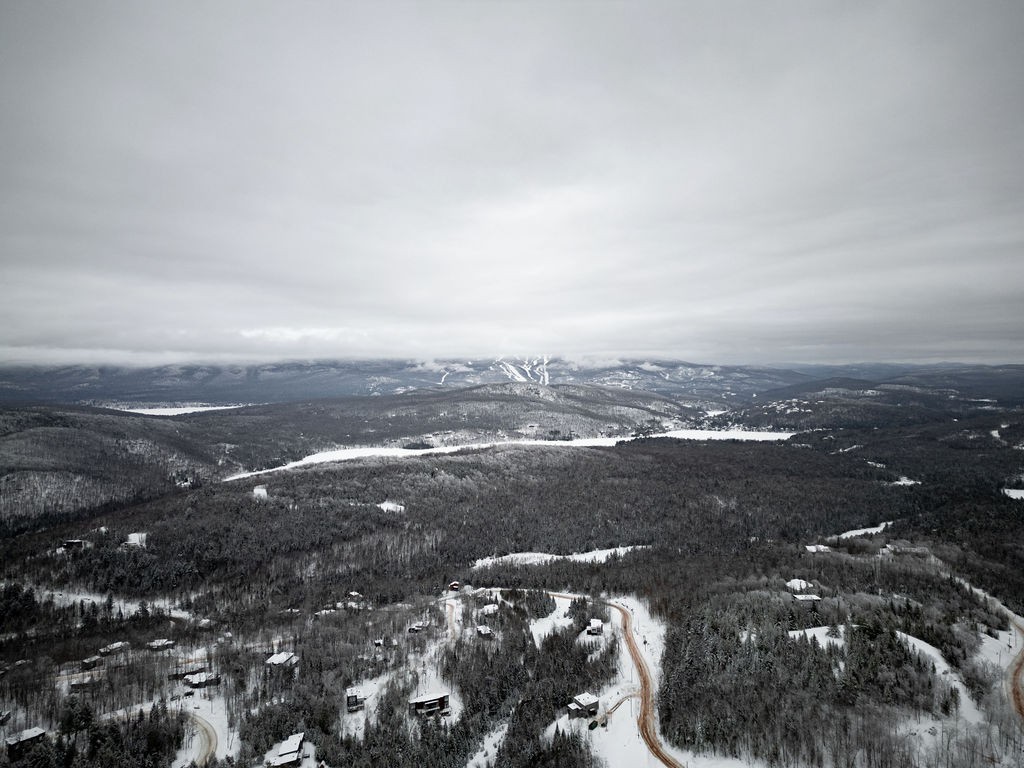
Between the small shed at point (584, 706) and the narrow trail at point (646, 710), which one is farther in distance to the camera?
the small shed at point (584, 706)

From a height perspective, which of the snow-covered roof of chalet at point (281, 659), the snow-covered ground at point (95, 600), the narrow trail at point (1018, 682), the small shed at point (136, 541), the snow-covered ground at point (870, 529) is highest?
the narrow trail at point (1018, 682)

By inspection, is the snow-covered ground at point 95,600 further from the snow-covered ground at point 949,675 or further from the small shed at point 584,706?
the snow-covered ground at point 949,675

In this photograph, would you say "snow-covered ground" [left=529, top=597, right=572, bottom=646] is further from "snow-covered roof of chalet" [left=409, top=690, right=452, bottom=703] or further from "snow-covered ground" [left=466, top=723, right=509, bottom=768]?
"snow-covered ground" [left=466, top=723, right=509, bottom=768]

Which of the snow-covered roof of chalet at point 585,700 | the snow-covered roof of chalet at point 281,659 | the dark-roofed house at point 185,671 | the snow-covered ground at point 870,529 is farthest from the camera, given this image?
the snow-covered ground at point 870,529

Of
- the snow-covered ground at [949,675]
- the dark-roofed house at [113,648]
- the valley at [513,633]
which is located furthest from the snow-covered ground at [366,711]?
the snow-covered ground at [949,675]

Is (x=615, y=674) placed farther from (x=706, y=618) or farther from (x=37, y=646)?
(x=37, y=646)

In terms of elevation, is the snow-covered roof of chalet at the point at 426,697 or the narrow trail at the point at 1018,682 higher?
the narrow trail at the point at 1018,682
